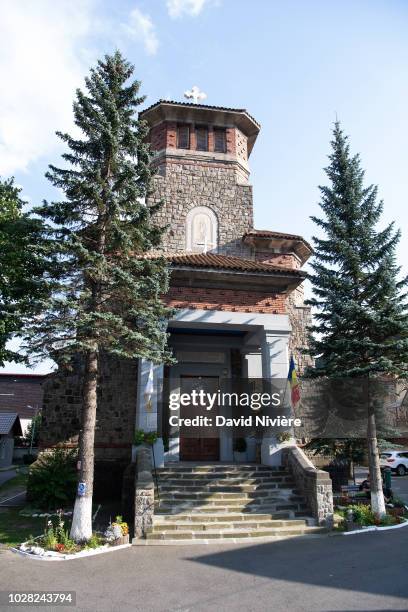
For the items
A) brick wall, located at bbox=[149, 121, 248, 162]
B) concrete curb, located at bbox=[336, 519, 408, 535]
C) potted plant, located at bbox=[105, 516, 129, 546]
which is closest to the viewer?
potted plant, located at bbox=[105, 516, 129, 546]

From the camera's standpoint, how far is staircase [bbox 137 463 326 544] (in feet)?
29.7

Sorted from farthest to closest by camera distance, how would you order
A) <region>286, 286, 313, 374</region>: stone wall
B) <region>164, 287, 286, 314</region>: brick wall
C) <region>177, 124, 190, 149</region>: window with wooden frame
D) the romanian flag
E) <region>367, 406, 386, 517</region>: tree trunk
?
<region>177, 124, 190, 149</region>: window with wooden frame → <region>286, 286, 313, 374</region>: stone wall → <region>164, 287, 286, 314</region>: brick wall → the romanian flag → <region>367, 406, 386, 517</region>: tree trunk

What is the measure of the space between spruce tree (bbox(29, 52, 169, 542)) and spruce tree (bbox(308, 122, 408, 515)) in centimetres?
479

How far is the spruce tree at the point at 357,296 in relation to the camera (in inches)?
438

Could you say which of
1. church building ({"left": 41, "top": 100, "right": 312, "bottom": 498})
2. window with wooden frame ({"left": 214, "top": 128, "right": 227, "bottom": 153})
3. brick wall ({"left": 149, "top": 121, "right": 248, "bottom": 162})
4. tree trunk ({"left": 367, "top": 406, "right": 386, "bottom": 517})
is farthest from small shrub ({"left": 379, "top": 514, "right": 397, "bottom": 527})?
window with wooden frame ({"left": 214, "top": 128, "right": 227, "bottom": 153})

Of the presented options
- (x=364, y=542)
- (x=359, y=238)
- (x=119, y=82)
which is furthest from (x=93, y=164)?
(x=364, y=542)

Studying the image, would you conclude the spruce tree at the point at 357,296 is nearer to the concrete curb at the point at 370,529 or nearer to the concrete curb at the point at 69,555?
the concrete curb at the point at 370,529

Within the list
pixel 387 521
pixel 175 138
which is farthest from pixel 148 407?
pixel 175 138

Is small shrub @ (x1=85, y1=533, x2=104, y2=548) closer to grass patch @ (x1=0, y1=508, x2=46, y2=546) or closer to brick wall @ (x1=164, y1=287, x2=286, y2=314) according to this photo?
grass patch @ (x1=0, y1=508, x2=46, y2=546)

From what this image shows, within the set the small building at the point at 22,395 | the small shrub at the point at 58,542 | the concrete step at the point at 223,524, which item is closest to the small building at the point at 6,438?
the small building at the point at 22,395

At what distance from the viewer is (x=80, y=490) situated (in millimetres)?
8734

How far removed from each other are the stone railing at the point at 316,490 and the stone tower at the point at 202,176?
910 centimetres

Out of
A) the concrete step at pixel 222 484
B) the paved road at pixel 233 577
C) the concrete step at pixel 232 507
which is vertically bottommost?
the paved road at pixel 233 577

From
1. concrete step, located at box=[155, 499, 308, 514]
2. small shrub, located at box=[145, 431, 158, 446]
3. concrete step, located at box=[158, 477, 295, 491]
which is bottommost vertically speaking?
concrete step, located at box=[155, 499, 308, 514]
